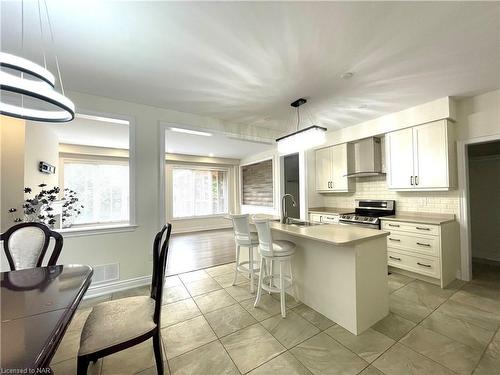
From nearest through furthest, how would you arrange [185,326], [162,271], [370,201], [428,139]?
[162,271] < [185,326] < [428,139] < [370,201]

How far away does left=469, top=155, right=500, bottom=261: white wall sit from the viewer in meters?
3.76

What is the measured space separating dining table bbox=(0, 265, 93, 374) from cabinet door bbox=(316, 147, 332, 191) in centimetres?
427

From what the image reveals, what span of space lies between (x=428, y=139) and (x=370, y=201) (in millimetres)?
1370

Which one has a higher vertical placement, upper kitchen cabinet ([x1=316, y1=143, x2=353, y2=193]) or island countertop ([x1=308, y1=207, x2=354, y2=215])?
upper kitchen cabinet ([x1=316, y1=143, x2=353, y2=193])

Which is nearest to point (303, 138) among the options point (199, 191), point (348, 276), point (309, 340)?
point (348, 276)

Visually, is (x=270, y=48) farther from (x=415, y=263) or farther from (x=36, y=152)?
(x=36, y=152)

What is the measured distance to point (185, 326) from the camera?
82.5 inches

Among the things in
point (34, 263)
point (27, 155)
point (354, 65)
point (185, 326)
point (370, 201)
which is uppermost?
point (354, 65)

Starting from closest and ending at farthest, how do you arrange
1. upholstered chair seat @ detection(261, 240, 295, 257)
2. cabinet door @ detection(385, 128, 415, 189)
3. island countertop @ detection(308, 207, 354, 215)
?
upholstered chair seat @ detection(261, 240, 295, 257), cabinet door @ detection(385, 128, 415, 189), island countertop @ detection(308, 207, 354, 215)

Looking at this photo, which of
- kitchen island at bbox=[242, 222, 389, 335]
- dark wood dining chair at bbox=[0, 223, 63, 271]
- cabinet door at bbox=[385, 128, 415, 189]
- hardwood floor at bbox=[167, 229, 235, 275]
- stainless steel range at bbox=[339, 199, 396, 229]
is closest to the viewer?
dark wood dining chair at bbox=[0, 223, 63, 271]

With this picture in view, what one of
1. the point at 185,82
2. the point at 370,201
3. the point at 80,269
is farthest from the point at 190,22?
the point at 370,201

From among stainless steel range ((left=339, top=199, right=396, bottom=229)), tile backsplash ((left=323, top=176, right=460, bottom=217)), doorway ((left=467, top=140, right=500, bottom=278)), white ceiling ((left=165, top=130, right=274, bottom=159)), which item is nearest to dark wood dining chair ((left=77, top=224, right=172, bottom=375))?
stainless steel range ((left=339, top=199, right=396, bottom=229))

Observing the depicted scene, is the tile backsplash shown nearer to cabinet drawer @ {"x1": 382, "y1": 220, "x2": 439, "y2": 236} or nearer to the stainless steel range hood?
the stainless steel range hood

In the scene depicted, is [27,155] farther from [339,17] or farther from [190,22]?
[339,17]
